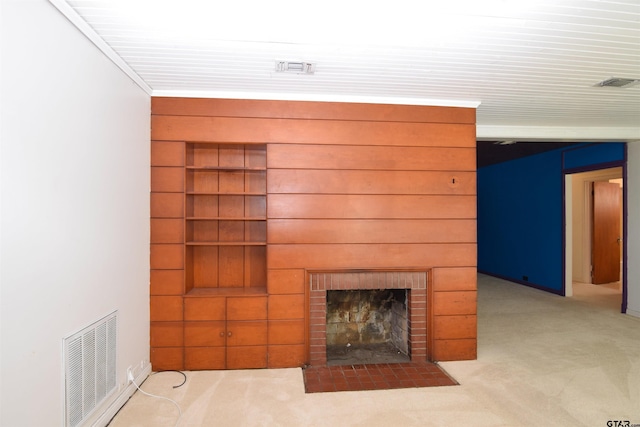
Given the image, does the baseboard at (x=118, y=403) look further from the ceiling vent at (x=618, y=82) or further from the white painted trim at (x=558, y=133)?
the ceiling vent at (x=618, y=82)

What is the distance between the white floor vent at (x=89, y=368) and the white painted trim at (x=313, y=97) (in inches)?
76.1

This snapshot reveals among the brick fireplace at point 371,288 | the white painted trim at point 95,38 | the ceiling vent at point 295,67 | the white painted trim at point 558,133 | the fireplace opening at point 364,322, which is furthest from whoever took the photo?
the white painted trim at point 558,133

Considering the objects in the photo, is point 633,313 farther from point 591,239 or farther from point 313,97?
point 313,97

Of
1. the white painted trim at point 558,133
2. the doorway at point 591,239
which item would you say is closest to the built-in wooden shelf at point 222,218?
the white painted trim at point 558,133

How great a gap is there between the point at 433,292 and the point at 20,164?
318cm

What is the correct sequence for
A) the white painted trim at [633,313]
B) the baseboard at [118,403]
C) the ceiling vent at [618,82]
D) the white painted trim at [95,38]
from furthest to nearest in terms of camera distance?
the white painted trim at [633,313] < the ceiling vent at [618,82] < the baseboard at [118,403] < the white painted trim at [95,38]

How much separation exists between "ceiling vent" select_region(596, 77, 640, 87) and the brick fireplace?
2.23 meters

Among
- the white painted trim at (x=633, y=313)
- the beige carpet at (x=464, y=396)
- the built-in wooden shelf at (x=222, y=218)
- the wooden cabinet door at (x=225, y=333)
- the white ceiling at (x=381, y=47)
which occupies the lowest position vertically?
the beige carpet at (x=464, y=396)

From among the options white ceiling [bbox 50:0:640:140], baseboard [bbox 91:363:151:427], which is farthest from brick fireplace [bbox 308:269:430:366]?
white ceiling [bbox 50:0:640:140]

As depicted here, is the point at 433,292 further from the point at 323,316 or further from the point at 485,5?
the point at 485,5

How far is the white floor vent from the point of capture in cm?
194

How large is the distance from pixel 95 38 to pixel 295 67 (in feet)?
4.31

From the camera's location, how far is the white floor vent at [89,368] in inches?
76.2

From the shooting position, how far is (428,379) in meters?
2.92
